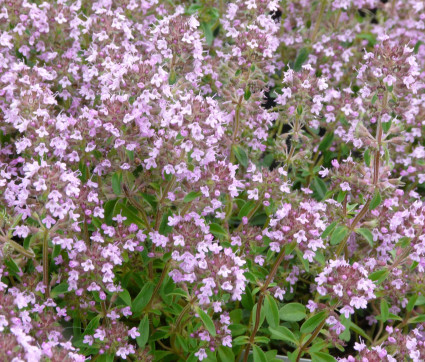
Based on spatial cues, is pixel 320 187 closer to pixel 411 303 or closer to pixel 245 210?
pixel 245 210

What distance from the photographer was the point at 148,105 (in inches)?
121

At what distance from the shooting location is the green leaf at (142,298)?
3322mm

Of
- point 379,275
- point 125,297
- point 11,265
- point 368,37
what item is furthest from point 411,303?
point 368,37

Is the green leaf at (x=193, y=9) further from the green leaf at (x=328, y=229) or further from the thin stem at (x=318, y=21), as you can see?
the green leaf at (x=328, y=229)

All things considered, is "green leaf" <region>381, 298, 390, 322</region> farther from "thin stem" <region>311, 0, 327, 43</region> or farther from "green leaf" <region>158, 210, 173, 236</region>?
"thin stem" <region>311, 0, 327, 43</region>

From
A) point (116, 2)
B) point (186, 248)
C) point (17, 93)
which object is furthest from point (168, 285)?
point (116, 2)

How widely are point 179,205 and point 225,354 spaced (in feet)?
3.02

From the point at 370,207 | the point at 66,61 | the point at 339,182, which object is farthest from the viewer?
the point at 66,61

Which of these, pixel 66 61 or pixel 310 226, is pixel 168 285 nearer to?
pixel 310 226

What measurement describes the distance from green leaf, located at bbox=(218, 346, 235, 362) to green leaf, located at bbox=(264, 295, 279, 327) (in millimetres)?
381

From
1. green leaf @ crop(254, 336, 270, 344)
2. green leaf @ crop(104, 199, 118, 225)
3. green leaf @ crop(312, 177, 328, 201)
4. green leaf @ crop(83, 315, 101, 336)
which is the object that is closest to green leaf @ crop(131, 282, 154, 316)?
green leaf @ crop(83, 315, 101, 336)

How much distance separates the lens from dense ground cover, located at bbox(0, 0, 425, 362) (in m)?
3.01

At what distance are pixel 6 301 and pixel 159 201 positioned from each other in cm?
99

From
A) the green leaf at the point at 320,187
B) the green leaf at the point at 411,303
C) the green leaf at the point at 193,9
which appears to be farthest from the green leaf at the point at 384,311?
the green leaf at the point at 193,9
